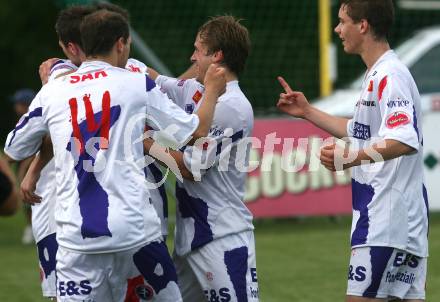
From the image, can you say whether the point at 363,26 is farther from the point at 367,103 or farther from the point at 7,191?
the point at 7,191

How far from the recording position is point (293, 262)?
10422 mm

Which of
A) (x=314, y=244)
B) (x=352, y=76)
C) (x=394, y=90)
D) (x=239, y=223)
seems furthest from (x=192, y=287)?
(x=352, y=76)

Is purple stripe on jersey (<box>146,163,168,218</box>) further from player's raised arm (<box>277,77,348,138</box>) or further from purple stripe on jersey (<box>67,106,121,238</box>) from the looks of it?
purple stripe on jersey (<box>67,106,121,238</box>)

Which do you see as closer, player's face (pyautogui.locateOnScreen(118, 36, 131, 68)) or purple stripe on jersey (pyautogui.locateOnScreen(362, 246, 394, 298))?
player's face (pyautogui.locateOnScreen(118, 36, 131, 68))

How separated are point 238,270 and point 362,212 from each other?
0.72 m

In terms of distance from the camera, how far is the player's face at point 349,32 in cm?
588

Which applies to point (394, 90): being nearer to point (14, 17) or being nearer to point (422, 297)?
point (422, 297)

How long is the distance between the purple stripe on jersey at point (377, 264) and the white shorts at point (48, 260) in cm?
196

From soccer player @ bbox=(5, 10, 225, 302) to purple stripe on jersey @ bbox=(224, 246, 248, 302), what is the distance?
0.51m

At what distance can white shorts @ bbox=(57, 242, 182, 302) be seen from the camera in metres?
5.21

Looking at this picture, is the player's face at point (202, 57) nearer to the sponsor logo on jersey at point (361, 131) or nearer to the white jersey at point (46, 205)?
the sponsor logo on jersey at point (361, 131)

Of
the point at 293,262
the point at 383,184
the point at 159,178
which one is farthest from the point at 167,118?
the point at 293,262

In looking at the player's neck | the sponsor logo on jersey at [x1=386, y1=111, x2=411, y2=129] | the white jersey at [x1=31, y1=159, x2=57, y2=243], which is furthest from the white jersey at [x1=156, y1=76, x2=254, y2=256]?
the white jersey at [x1=31, y1=159, x2=57, y2=243]

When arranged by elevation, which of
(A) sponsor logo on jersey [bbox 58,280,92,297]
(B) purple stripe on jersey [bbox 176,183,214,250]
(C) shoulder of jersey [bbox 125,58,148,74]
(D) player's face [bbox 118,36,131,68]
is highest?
(D) player's face [bbox 118,36,131,68]
